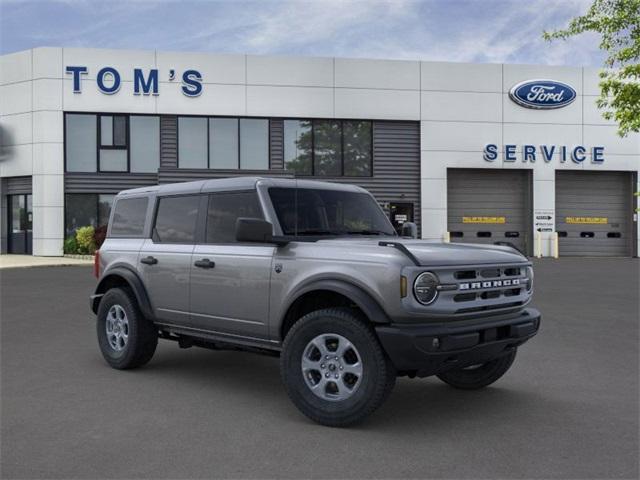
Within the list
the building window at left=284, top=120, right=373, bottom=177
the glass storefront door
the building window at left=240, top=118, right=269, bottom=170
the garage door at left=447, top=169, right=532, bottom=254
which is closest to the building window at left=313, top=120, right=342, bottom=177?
the building window at left=284, top=120, right=373, bottom=177

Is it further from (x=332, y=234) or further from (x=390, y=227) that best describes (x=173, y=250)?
(x=390, y=227)

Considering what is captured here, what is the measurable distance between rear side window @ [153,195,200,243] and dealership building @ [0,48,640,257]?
19.8 metres

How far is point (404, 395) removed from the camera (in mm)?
5434

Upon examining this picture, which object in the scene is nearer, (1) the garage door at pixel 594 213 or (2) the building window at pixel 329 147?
(2) the building window at pixel 329 147

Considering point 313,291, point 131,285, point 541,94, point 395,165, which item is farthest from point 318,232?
point 541,94

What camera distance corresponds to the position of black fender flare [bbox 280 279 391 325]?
14.3 feet

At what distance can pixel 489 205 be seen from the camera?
1160 inches

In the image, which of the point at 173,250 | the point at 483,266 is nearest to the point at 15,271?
the point at 173,250

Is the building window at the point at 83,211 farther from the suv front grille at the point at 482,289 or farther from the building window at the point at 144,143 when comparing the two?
the suv front grille at the point at 482,289

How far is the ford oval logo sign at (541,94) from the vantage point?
28.8 metres

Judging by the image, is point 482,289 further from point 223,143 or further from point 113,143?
point 113,143

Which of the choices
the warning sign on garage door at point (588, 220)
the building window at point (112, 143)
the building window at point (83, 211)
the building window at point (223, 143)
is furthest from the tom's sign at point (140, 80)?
the warning sign on garage door at point (588, 220)

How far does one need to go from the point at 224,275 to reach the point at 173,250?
82cm

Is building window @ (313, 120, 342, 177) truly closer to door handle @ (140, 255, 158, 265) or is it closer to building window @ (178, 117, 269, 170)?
building window @ (178, 117, 269, 170)
